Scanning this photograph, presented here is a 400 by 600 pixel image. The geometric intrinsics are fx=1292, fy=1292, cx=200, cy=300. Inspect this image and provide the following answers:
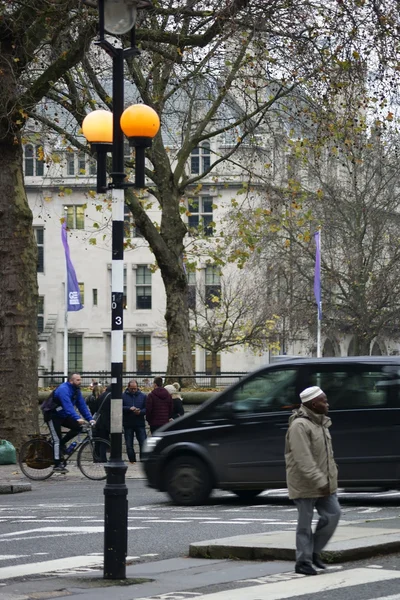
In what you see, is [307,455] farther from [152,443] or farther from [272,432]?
[152,443]

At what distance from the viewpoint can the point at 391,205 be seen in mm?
53156

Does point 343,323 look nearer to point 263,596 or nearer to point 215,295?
point 215,295

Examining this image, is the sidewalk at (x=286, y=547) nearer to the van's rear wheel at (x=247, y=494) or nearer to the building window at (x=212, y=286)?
the van's rear wheel at (x=247, y=494)

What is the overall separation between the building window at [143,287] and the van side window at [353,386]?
205 feet

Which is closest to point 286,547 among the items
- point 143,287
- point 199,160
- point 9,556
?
point 9,556

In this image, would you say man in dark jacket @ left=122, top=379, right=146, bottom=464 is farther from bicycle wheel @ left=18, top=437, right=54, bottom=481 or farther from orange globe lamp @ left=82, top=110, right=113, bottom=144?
orange globe lamp @ left=82, top=110, right=113, bottom=144

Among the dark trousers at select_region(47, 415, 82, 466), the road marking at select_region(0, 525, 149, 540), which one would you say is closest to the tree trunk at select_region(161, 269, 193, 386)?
the dark trousers at select_region(47, 415, 82, 466)

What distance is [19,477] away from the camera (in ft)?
79.0

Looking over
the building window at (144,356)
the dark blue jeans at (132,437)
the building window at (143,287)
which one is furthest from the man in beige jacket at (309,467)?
the building window at (143,287)

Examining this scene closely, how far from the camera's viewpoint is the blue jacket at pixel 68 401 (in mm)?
22531

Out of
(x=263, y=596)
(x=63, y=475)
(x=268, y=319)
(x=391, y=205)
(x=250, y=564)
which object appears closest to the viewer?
(x=263, y=596)

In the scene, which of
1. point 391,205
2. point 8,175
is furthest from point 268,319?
point 8,175

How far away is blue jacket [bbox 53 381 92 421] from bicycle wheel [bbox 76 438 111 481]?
17.4 inches

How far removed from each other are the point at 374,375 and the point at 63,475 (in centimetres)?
869
